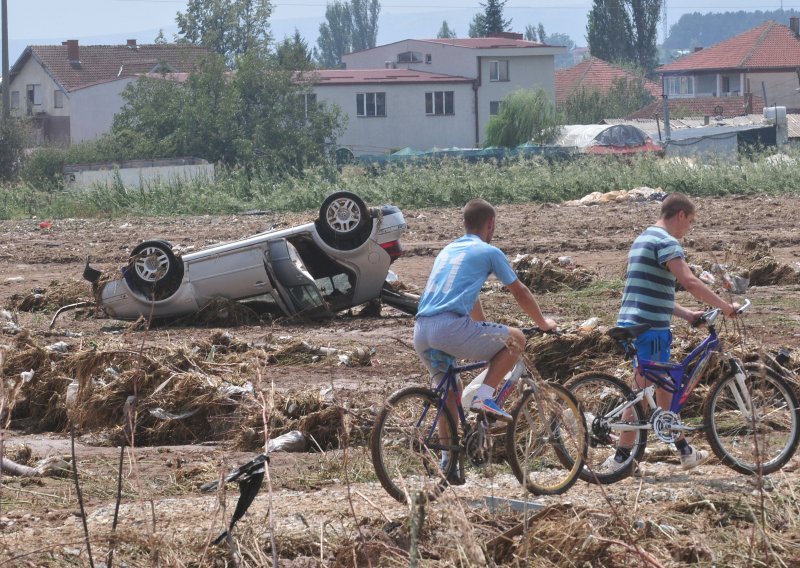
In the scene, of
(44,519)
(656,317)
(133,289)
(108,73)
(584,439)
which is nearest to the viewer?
(584,439)

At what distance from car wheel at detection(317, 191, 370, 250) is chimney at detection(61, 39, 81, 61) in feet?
255

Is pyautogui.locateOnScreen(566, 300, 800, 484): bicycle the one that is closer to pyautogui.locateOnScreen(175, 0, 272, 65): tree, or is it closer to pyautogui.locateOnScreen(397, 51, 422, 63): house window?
pyautogui.locateOnScreen(175, 0, 272, 65): tree

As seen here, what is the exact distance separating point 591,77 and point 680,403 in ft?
301

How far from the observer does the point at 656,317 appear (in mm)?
6855

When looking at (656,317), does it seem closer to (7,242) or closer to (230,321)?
(230,321)

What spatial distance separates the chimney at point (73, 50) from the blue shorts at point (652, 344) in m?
84.9

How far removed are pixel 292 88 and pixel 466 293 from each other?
5015cm

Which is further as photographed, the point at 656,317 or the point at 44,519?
the point at 656,317

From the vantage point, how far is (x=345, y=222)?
44.7 ft

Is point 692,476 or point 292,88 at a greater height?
point 292,88

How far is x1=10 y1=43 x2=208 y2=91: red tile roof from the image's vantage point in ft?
275

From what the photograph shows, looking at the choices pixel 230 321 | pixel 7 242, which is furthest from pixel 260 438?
pixel 7 242

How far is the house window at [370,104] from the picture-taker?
234 ft

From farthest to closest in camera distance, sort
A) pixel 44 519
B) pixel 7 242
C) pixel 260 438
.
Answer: pixel 7 242 < pixel 260 438 < pixel 44 519
